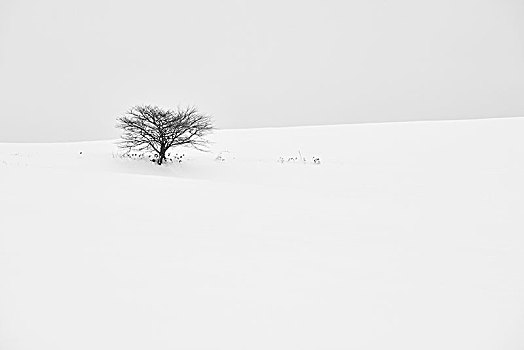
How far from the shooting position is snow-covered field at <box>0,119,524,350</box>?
8.98 feet

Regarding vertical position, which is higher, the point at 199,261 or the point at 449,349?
the point at 199,261

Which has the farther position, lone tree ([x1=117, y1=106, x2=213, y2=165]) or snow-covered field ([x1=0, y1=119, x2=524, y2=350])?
lone tree ([x1=117, y1=106, x2=213, y2=165])

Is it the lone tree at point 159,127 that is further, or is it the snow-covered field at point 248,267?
the lone tree at point 159,127

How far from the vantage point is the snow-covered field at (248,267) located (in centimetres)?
274

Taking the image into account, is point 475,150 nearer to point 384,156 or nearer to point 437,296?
point 384,156

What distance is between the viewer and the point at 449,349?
2676 mm

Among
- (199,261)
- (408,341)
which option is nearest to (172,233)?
(199,261)

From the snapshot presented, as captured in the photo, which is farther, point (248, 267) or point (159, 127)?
point (159, 127)

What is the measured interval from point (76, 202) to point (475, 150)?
14.6 meters

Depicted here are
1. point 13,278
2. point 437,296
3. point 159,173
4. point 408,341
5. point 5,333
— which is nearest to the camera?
point 5,333

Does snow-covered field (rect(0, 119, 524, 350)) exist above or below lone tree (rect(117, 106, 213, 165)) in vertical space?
below

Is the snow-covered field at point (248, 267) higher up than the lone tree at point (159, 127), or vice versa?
the lone tree at point (159, 127)

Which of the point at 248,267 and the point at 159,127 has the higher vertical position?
the point at 159,127

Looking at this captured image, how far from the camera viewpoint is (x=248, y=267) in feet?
12.3
